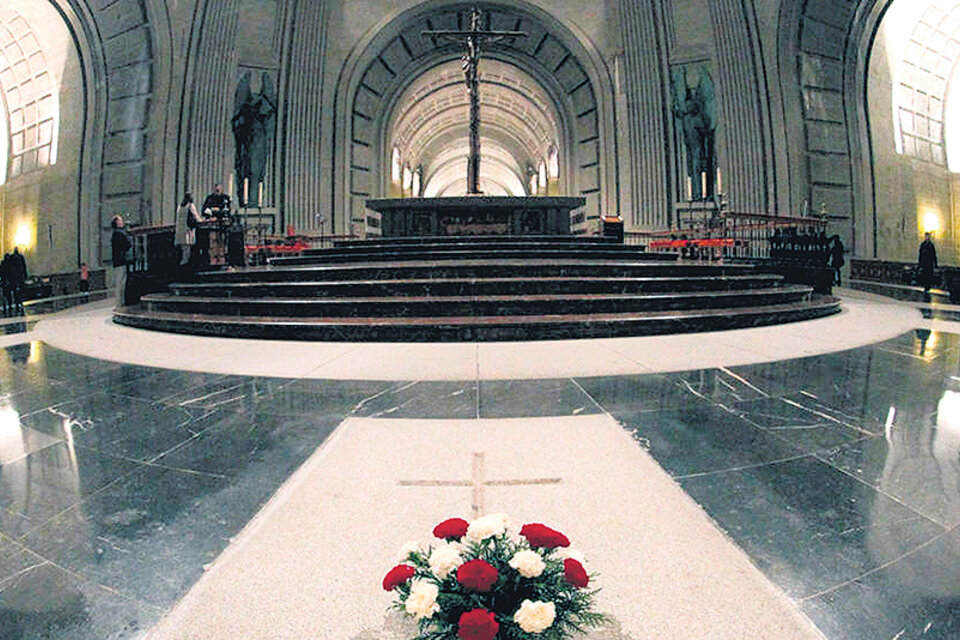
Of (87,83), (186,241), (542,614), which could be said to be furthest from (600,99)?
(542,614)

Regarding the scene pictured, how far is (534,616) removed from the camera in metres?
0.77

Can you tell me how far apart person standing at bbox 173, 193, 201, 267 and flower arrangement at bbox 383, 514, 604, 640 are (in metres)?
9.57

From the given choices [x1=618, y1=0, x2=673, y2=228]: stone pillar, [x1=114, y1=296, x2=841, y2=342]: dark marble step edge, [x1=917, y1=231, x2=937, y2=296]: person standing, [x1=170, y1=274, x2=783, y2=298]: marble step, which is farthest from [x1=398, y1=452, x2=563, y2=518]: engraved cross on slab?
[x1=618, y1=0, x2=673, y2=228]: stone pillar

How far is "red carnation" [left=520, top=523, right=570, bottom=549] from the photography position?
0.93 meters

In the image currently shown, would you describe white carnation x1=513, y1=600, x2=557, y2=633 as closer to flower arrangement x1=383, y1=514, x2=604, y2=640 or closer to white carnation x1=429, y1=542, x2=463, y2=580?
flower arrangement x1=383, y1=514, x2=604, y2=640

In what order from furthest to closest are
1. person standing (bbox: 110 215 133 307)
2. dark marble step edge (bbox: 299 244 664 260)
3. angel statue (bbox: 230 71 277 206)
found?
angel statue (bbox: 230 71 277 206) < dark marble step edge (bbox: 299 244 664 260) < person standing (bbox: 110 215 133 307)

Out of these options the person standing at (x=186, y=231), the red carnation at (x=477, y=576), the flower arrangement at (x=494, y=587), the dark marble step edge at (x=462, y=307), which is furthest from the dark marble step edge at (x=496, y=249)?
the red carnation at (x=477, y=576)

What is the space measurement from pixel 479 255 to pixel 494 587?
797 cm

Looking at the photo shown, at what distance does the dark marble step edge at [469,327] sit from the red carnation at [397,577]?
4166mm

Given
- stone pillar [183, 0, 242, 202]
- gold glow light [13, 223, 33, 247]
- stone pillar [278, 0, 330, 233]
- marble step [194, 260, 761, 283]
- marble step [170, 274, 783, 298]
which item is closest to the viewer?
marble step [170, 274, 783, 298]

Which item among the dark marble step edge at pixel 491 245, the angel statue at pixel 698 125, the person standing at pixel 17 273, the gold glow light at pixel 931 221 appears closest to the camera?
the person standing at pixel 17 273

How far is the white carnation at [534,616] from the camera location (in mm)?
760

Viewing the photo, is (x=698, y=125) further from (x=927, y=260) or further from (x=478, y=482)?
(x=478, y=482)

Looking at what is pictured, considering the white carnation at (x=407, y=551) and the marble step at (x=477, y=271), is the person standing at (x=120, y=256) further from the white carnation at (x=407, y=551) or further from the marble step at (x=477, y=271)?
the white carnation at (x=407, y=551)
